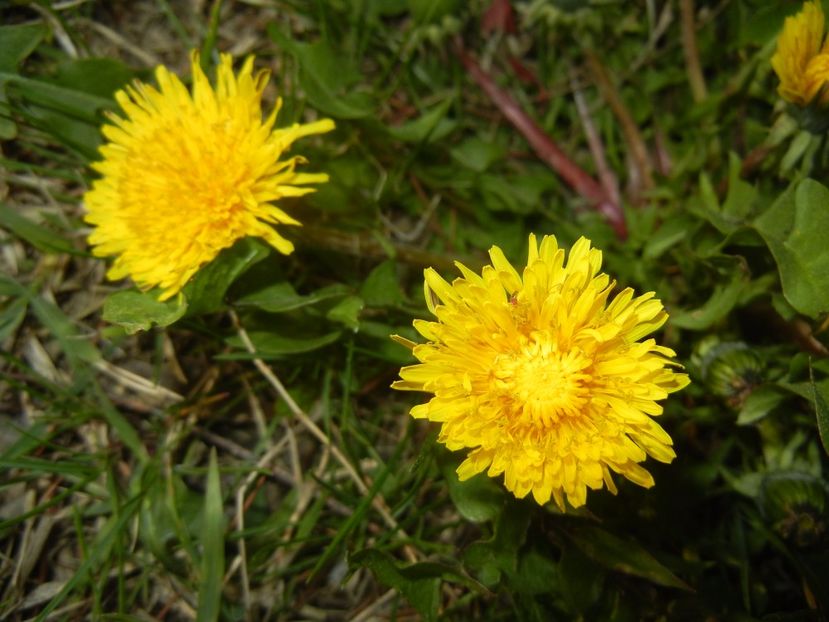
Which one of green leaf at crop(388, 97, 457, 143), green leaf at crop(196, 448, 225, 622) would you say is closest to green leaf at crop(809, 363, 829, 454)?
green leaf at crop(388, 97, 457, 143)

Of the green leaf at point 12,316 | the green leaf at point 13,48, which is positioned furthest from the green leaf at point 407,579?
the green leaf at point 13,48

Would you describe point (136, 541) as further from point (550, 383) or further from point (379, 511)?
point (550, 383)

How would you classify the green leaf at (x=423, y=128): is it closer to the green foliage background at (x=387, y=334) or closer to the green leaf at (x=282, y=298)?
the green foliage background at (x=387, y=334)

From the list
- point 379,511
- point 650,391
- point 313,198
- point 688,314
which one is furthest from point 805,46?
point 379,511

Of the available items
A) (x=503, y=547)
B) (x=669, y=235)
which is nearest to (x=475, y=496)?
(x=503, y=547)

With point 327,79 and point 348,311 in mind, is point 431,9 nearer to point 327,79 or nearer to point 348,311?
point 327,79

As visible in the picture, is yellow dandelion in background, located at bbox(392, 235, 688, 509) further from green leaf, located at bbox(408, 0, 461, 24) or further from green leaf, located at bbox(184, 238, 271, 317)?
green leaf, located at bbox(408, 0, 461, 24)

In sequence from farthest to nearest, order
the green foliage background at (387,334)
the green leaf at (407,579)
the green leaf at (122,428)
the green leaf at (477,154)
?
the green leaf at (477,154) → the green leaf at (122,428) → the green foliage background at (387,334) → the green leaf at (407,579)
